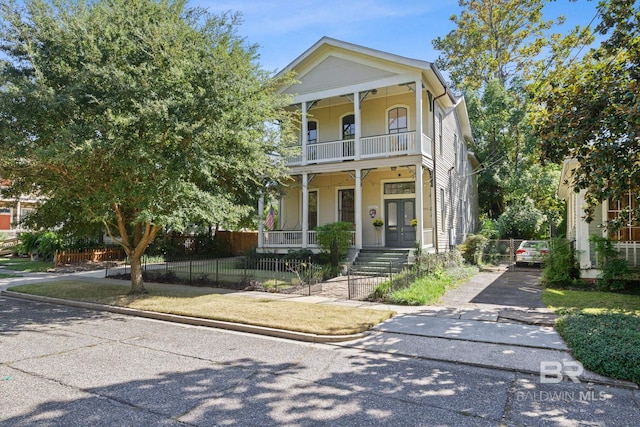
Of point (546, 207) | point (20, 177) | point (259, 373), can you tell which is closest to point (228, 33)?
point (20, 177)

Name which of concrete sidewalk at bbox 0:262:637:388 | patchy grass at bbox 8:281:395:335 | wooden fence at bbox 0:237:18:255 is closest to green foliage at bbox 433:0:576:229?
concrete sidewalk at bbox 0:262:637:388

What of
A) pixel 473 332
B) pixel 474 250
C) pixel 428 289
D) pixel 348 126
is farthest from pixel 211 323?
pixel 474 250

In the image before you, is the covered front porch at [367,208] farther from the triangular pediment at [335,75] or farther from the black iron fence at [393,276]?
the triangular pediment at [335,75]

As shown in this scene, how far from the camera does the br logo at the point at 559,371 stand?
491 cm

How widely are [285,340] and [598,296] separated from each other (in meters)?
8.62

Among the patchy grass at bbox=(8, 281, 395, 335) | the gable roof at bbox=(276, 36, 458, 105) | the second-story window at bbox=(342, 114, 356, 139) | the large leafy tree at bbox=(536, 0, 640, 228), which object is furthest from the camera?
the second-story window at bbox=(342, 114, 356, 139)

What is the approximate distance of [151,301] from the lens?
1028cm

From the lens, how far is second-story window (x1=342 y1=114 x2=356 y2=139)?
1856 centimetres

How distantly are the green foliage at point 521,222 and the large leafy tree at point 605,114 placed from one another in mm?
14856

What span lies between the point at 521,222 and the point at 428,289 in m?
14.8

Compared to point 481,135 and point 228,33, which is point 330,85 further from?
point 481,135

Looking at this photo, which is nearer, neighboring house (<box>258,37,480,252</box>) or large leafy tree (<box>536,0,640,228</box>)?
large leafy tree (<box>536,0,640,228</box>)

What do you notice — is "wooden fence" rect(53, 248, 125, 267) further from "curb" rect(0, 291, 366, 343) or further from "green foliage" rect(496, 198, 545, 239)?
"green foliage" rect(496, 198, 545, 239)

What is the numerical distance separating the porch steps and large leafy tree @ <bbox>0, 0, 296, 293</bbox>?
636 centimetres
